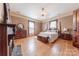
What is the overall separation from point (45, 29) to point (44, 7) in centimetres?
44

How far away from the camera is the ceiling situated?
2012mm

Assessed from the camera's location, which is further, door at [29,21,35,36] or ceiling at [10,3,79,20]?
door at [29,21,35,36]

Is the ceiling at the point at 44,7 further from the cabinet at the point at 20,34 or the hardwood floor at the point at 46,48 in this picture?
the hardwood floor at the point at 46,48

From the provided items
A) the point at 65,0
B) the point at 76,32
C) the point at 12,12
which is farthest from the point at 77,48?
the point at 12,12

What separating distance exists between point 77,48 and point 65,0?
969mm

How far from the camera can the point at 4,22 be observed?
1896 mm

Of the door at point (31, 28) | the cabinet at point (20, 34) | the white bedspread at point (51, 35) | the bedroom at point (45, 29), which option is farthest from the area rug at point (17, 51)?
the white bedspread at point (51, 35)

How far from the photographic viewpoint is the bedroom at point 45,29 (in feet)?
6.66

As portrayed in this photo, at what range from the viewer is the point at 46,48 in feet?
6.80

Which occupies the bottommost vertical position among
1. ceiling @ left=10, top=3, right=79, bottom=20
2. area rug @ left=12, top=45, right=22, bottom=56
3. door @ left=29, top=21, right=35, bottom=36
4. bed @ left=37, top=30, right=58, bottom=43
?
area rug @ left=12, top=45, right=22, bottom=56

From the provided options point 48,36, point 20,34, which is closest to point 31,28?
point 20,34

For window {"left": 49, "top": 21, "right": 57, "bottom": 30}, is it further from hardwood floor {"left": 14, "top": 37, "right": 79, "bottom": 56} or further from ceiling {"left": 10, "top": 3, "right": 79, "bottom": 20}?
hardwood floor {"left": 14, "top": 37, "right": 79, "bottom": 56}

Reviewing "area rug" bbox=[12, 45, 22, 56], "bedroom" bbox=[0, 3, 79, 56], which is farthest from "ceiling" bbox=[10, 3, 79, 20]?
"area rug" bbox=[12, 45, 22, 56]

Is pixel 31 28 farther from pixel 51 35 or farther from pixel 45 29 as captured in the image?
pixel 51 35
